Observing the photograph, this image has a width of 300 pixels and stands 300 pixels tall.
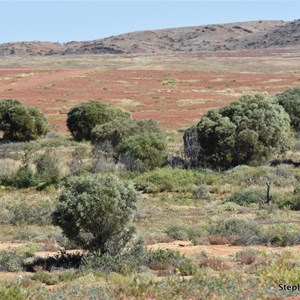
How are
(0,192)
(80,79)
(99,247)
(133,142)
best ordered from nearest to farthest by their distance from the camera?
1. (99,247)
2. (0,192)
3. (133,142)
4. (80,79)

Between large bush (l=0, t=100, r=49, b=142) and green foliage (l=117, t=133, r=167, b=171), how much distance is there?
12.0 metres

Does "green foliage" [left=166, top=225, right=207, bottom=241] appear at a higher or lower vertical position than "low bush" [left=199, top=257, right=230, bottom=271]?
lower

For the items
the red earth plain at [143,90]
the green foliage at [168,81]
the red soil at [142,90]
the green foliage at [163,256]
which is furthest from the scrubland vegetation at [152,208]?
the green foliage at [168,81]

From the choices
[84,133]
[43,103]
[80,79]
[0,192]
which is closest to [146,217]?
[0,192]

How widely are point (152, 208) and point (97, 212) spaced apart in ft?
31.4

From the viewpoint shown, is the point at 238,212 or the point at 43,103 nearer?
the point at 238,212

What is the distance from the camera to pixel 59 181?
26891mm

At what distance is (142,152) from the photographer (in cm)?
2930

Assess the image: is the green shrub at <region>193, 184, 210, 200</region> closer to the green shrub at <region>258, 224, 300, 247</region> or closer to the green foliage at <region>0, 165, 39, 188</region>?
the green foliage at <region>0, 165, 39, 188</region>

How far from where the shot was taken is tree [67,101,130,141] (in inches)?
1597

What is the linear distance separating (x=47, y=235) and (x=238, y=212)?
22.7 feet

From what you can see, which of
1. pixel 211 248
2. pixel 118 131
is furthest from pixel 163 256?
pixel 118 131

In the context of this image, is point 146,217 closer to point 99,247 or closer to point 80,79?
point 99,247

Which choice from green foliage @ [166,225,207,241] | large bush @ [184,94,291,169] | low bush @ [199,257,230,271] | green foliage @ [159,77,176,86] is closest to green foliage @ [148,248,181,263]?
low bush @ [199,257,230,271]
